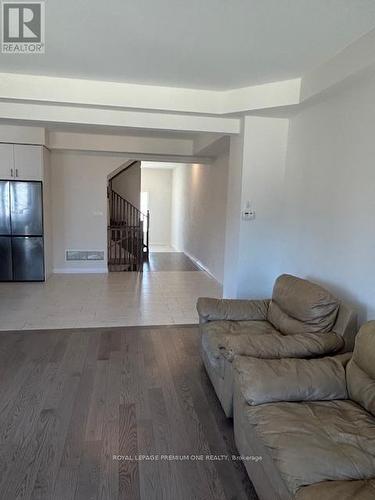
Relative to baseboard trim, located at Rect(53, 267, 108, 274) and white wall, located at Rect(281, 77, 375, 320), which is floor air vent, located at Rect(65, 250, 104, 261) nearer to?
baseboard trim, located at Rect(53, 267, 108, 274)

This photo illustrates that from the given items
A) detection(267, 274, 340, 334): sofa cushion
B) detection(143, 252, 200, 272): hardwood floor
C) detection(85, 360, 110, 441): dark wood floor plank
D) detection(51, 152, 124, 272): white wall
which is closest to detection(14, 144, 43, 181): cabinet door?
detection(51, 152, 124, 272): white wall

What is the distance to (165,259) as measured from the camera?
8867 mm

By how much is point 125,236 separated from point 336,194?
6.20 metres

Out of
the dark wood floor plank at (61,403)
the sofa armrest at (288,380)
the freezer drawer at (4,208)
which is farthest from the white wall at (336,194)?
the freezer drawer at (4,208)

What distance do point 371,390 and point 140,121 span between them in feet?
10.6

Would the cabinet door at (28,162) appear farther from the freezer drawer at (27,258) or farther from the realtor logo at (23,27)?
the realtor logo at (23,27)

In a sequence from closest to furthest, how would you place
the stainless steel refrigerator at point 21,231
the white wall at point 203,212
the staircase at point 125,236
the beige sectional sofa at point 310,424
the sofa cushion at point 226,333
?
the beige sectional sofa at point 310,424
the sofa cushion at point 226,333
the stainless steel refrigerator at point 21,231
the white wall at point 203,212
the staircase at point 125,236

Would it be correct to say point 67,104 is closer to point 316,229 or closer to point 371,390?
point 316,229

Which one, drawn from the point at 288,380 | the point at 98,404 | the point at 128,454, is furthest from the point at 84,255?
the point at 288,380

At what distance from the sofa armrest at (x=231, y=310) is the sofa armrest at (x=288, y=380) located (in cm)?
95

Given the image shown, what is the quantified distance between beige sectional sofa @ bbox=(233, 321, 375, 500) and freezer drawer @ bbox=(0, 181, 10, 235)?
16.7ft

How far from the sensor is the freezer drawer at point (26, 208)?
566cm

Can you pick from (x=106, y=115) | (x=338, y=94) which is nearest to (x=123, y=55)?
(x=106, y=115)

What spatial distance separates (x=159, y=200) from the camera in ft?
40.6
